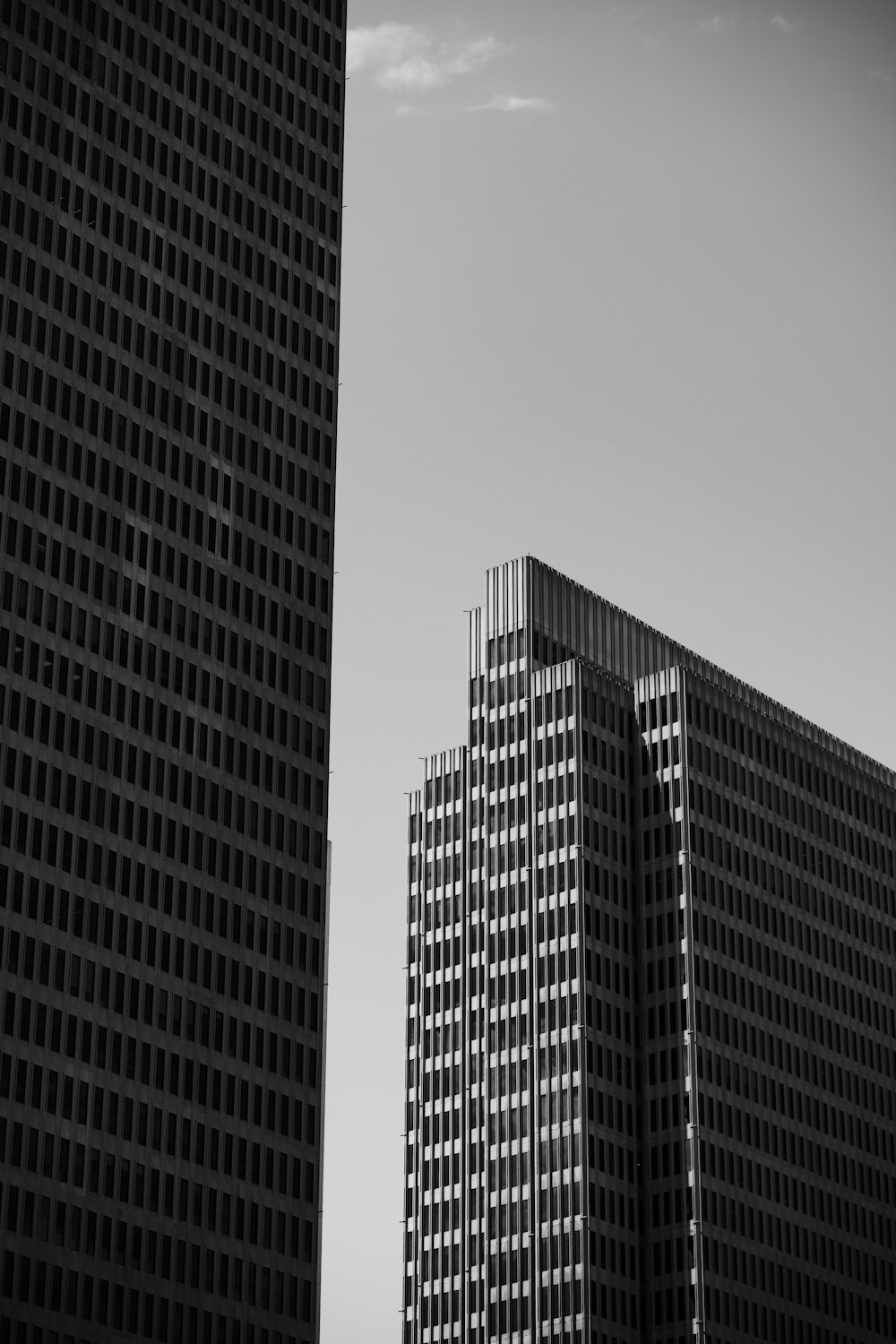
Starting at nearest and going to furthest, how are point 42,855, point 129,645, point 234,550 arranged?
point 42,855 < point 129,645 < point 234,550

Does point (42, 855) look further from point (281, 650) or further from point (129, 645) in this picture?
point (281, 650)

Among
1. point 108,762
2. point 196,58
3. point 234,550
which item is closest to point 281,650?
point 234,550

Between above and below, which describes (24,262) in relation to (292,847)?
above

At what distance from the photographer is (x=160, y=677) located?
543 feet

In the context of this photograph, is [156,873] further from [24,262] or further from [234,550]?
[24,262]

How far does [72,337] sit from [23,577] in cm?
1852

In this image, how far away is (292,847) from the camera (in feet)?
565

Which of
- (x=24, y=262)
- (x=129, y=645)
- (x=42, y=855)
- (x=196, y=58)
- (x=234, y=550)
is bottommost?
(x=42, y=855)

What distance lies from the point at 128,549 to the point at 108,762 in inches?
596

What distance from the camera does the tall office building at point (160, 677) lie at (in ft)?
498

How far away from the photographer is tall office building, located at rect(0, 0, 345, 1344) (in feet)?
498

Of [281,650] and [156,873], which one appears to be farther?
[281,650]

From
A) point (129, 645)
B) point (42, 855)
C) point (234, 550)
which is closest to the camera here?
point (42, 855)

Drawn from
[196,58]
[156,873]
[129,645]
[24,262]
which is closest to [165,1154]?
[156,873]
